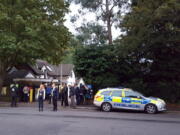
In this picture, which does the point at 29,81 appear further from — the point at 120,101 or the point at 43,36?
the point at 120,101

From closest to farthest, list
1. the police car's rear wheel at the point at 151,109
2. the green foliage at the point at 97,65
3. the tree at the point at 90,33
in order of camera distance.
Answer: the police car's rear wheel at the point at 151,109 → the green foliage at the point at 97,65 → the tree at the point at 90,33

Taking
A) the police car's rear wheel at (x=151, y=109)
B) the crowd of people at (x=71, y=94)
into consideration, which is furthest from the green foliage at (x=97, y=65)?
the police car's rear wheel at (x=151, y=109)

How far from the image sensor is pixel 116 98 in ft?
54.8

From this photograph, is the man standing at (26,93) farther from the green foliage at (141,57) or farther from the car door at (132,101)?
the car door at (132,101)

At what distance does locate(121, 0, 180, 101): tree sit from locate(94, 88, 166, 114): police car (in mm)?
4045

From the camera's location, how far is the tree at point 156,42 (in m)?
16.6

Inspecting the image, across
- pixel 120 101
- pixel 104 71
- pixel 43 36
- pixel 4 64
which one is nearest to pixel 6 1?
pixel 43 36

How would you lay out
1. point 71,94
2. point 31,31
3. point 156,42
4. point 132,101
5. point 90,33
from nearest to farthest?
point 132,101
point 156,42
point 71,94
point 31,31
point 90,33

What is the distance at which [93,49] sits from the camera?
21891 millimetres

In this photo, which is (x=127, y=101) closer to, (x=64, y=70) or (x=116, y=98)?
(x=116, y=98)

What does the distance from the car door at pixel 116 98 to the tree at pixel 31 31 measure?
28.1 ft

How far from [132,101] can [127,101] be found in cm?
35

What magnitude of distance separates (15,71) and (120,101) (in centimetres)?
2538

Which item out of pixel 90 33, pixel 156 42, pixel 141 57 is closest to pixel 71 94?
pixel 141 57
